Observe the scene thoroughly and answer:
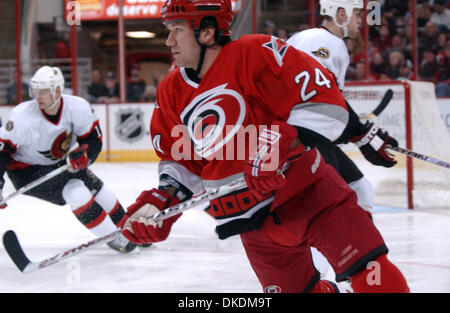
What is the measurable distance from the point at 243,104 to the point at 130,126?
5704 millimetres

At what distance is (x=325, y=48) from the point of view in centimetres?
214

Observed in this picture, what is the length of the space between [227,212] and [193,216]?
2441 millimetres

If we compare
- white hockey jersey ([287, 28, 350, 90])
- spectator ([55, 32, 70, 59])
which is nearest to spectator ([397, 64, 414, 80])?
spectator ([55, 32, 70, 59])

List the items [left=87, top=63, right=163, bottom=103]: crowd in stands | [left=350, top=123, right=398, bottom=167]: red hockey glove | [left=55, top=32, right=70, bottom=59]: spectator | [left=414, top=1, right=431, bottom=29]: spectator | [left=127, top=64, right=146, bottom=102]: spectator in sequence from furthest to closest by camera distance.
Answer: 1. [left=55, top=32, right=70, bottom=59]: spectator
2. [left=127, top=64, right=146, bottom=102]: spectator
3. [left=87, top=63, right=163, bottom=103]: crowd in stands
4. [left=414, top=1, right=431, bottom=29]: spectator
5. [left=350, top=123, right=398, bottom=167]: red hockey glove

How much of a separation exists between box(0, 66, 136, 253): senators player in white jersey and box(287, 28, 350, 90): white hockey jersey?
48.5 inches

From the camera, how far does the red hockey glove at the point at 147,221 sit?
1.46m

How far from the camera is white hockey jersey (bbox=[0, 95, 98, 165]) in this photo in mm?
2971

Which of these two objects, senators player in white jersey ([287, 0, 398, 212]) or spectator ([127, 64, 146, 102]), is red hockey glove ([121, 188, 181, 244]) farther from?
spectator ([127, 64, 146, 102])

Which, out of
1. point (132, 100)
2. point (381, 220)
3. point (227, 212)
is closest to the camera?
point (227, 212)

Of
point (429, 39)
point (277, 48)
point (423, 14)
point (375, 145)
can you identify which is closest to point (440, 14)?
point (423, 14)

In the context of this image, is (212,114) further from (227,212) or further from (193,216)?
(193,216)

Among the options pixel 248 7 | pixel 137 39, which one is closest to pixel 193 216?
pixel 248 7

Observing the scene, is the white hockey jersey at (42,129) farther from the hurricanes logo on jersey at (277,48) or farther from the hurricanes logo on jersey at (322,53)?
the hurricanes logo on jersey at (277,48)
